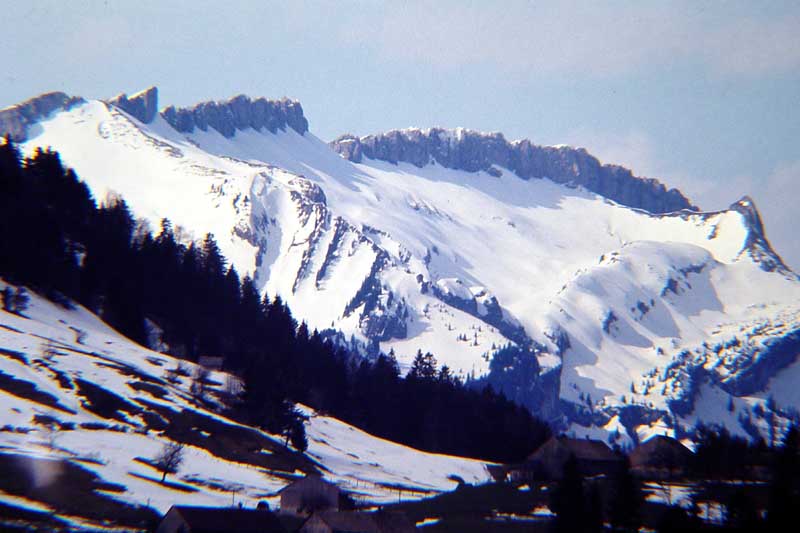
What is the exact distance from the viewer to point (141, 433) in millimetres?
88625

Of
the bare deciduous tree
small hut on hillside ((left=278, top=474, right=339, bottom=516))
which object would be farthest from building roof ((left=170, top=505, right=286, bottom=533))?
the bare deciduous tree

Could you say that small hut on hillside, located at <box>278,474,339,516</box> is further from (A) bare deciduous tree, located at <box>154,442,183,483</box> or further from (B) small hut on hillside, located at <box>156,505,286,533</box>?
(A) bare deciduous tree, located at <box>154,442,183,483</box>

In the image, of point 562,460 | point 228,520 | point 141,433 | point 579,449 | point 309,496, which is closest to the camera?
point 228,520

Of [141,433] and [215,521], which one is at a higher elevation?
[141,433]

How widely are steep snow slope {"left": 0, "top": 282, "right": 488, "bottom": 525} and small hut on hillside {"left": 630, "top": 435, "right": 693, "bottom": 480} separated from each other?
710 inches

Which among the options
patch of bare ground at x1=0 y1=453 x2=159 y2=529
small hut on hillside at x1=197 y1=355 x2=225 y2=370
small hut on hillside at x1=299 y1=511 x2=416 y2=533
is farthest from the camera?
small hut on hillside at x1=197 y1=355 x2=225 y2=370

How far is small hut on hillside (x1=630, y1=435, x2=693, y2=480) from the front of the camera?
326ft

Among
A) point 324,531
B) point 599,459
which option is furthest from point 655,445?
point 324,531

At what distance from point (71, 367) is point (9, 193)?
1511 inches

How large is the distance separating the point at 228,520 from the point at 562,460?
51.7 m

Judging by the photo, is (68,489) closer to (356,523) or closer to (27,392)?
(356,523)

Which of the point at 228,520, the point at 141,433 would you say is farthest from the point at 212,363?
the point at 228,520

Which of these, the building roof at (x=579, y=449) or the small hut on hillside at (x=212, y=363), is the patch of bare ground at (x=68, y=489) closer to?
the small hut on hillside at (x=212, y=363)

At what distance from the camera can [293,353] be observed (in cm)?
14662
